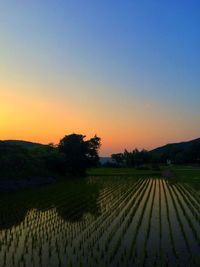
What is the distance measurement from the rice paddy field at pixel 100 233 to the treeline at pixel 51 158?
19.0m

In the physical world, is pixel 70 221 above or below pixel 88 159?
below

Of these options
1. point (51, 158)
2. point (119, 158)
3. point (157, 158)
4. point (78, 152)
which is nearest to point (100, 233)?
point (51, 158)

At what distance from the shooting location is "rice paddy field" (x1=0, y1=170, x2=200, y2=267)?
11.9 m

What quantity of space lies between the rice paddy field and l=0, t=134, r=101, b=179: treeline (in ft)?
62.5

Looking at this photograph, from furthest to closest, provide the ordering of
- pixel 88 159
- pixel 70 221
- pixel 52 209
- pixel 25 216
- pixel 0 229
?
1. pixel 88 159
2. pixel 52 209
3. pixel 25 216
4. pixel 70 221
5. pixel 0 229

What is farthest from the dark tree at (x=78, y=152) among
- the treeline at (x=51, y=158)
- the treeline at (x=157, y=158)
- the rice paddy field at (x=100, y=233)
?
→ the treeline at (x=157, y=158)

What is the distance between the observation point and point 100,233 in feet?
52.6

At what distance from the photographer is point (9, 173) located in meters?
42.2

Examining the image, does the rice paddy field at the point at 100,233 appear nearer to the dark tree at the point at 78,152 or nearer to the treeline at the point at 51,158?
the treeline at the point at 51,158

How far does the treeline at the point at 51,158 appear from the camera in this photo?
45.8 m

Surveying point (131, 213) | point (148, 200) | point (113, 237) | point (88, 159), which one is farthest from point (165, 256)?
point (88, 159)

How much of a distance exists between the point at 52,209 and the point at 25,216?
309 centimetres

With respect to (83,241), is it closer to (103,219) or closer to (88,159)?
(103,219)

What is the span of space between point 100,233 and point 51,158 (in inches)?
1968
